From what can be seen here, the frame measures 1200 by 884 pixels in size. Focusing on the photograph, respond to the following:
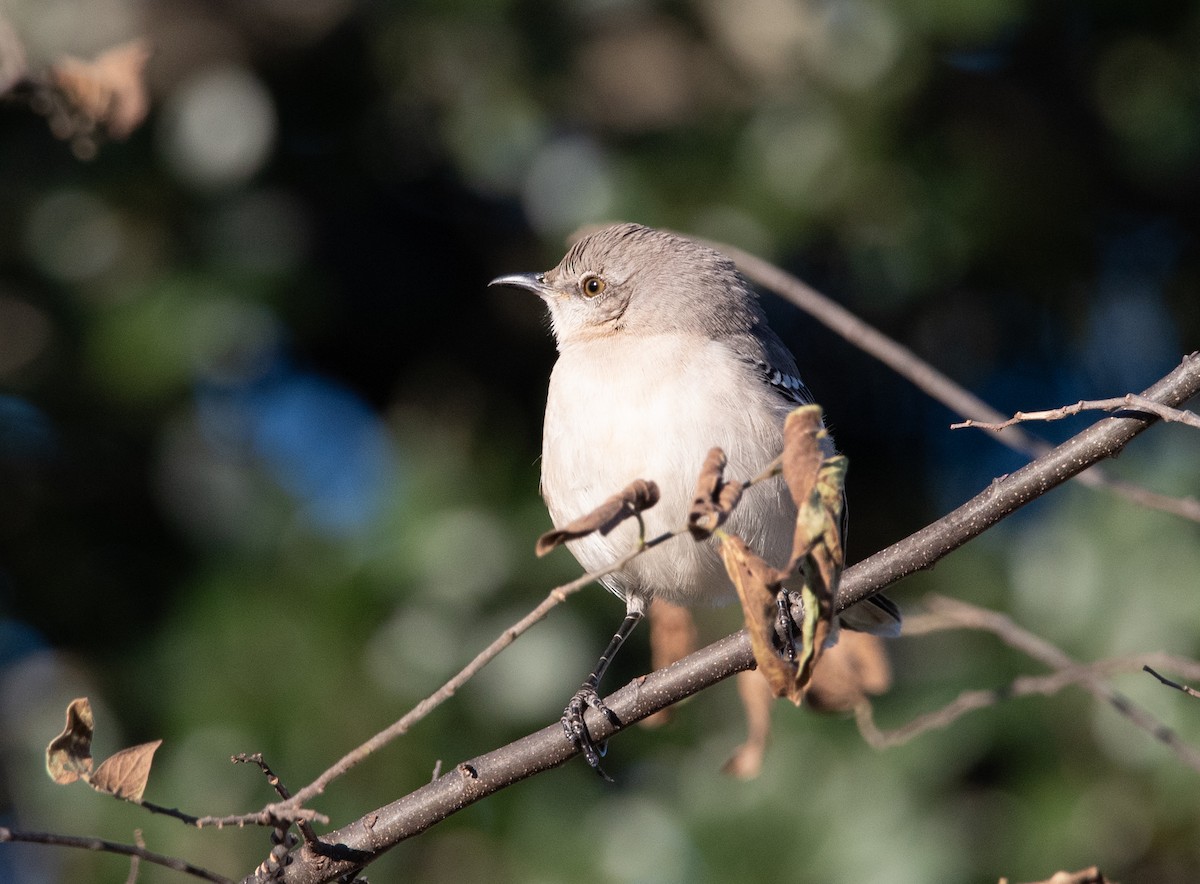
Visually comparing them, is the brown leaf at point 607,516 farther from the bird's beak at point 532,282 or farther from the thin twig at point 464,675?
the bird's beak at point 532,282

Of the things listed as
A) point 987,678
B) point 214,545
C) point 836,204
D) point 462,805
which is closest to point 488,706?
point 214,545

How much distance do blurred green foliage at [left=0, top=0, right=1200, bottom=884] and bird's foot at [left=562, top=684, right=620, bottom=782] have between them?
4.13ft

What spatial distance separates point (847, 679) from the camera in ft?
14.0

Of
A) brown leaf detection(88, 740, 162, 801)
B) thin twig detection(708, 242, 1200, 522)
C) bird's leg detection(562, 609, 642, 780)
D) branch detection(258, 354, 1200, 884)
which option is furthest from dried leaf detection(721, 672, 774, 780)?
brown leaf detection(88, 740, 162, 801)

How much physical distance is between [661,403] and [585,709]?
3.37 feet

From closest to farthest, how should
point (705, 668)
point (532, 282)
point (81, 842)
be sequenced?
point (81, 842)
point (705, 668)
point (532, 282)

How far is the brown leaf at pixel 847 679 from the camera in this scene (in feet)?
14.0

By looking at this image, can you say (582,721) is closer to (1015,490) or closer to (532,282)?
(1015,490)

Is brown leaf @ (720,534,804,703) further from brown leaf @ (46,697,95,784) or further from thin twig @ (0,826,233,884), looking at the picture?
brown leaf @ (46,697,95,784)

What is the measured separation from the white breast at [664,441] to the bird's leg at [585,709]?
35cm

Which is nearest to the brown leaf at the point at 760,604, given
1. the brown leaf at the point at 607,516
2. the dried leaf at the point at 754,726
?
the brown leaf at the point at 607,516

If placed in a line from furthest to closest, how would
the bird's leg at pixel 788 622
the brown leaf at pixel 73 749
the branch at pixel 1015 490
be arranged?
1. the bird's leg at pixel 788 622
2. the branch at pixel 1015 490
3. the brown leaf at pixel 73 749

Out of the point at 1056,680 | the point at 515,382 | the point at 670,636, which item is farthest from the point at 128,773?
the point at 515,382

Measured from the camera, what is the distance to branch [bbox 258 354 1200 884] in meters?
2.75
